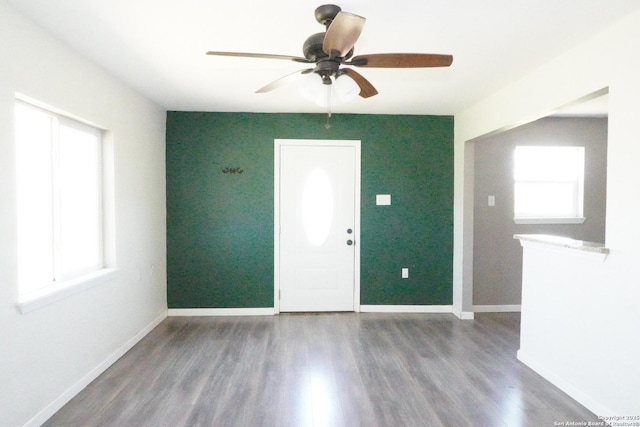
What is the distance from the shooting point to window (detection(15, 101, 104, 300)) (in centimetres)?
217

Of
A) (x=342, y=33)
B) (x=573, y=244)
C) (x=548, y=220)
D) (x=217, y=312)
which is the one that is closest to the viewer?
(x=342, y=33)

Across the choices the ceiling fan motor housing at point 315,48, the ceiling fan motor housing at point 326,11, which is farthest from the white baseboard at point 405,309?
the ceiling fan motor housing at point 326,11

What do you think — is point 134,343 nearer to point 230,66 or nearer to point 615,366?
point 230,66

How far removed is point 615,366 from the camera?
2.06 metres

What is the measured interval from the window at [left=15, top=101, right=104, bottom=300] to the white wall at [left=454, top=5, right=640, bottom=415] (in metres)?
3.55

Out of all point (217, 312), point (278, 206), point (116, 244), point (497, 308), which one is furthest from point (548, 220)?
point (116, 244)

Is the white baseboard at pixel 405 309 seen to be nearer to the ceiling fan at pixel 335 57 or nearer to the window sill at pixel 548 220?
the window sill at pixel 548 220

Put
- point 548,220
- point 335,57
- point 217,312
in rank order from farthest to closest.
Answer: point 548,220 → point 217,312 → point 335,57

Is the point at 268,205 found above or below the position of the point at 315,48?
below

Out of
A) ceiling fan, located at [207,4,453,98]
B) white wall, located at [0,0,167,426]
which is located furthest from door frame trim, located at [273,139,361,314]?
ceiling fan, located at [207,4,453,98]

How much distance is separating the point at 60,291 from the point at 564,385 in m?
3.52

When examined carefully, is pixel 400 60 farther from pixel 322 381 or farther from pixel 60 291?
pixel 60 291

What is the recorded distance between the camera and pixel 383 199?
4.23 meters

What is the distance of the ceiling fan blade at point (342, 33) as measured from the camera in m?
1.42
